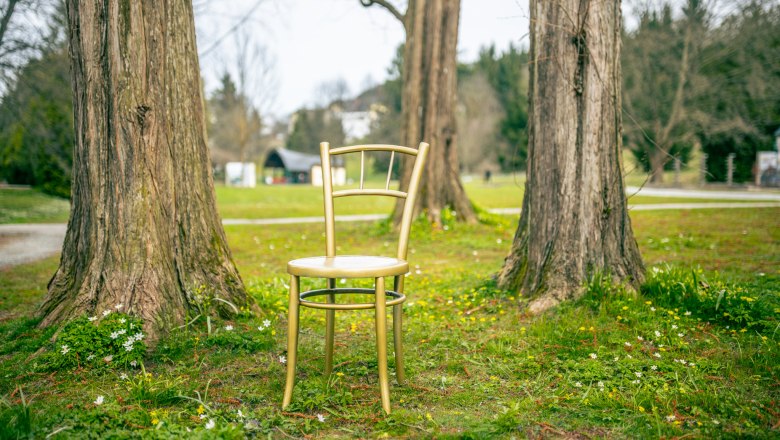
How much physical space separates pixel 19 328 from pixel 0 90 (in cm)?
997

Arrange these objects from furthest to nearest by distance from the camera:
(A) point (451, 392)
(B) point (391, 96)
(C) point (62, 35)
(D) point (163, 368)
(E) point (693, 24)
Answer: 1. (B) point (391, 96)
2. (E) point (693, 24)
3. (C) point (62, 35)
4. (D) point (163, 368)
5. (A) point (451, 392)

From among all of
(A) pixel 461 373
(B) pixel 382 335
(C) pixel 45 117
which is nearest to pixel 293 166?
(C) pixel 45 117

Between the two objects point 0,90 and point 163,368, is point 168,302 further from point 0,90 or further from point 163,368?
point 0,90

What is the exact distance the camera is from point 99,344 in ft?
11.3

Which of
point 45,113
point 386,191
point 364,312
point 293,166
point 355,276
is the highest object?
point 45,113

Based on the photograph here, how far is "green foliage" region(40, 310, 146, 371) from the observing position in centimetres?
336

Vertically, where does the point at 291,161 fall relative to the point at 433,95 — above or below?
below

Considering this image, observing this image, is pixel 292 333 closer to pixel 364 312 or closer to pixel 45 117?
pixel 364 312

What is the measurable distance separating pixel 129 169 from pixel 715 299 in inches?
164

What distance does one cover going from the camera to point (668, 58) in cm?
2856

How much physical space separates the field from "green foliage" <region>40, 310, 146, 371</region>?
2 cm

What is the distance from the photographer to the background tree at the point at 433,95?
10.4 metres

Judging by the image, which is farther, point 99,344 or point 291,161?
point 291,161

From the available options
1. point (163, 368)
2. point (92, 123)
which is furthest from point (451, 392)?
point (92, 123)
